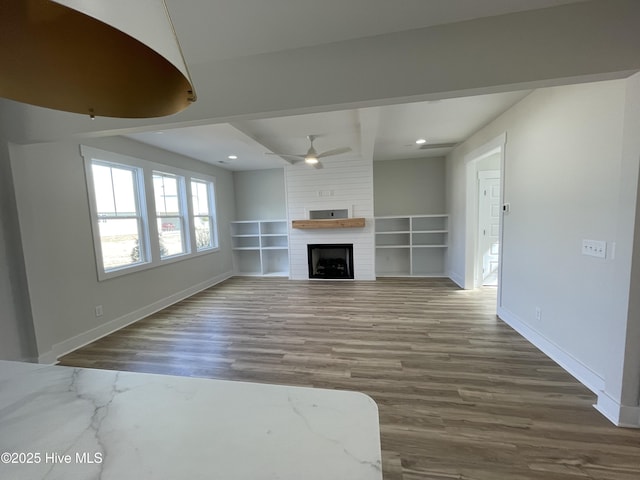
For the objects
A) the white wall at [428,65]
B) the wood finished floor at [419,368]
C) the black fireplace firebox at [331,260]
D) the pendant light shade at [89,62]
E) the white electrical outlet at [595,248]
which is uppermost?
the white wall at [428,65]

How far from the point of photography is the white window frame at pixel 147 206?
3246 mm

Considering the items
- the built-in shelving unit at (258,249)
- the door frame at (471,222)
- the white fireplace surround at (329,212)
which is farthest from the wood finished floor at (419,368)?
the built-in shelving unit at (258,249)

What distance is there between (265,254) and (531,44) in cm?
599

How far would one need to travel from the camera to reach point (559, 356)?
241 cm

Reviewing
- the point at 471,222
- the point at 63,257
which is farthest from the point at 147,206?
the point at 471,222

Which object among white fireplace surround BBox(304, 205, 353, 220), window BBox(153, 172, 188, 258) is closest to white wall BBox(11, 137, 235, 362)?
window BBox(153, 172, 188, 258)

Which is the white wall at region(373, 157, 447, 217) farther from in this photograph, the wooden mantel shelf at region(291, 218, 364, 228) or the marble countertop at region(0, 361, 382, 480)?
the marble countertop at region(0, 361, 382, 480)

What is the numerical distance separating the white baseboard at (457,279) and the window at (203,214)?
5131mm

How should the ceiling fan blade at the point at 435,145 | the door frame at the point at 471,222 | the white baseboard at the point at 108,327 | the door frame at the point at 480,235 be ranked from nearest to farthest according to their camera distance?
1. the white baseboard at the point at 108,327
2. the door frame at the point at 471,222
3. the door frame at the point at 480,235
4. the ceiling fan blade at the point at 435,145

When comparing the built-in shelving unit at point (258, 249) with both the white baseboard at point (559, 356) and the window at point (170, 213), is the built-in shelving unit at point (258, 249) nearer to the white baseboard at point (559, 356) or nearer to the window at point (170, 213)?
the window at point (170, 213)

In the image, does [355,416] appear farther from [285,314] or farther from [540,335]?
[285,314]

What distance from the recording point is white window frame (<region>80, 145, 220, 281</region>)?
325 cm

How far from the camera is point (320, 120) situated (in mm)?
3242

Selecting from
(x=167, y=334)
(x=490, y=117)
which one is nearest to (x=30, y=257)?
(x=167, y=334)
